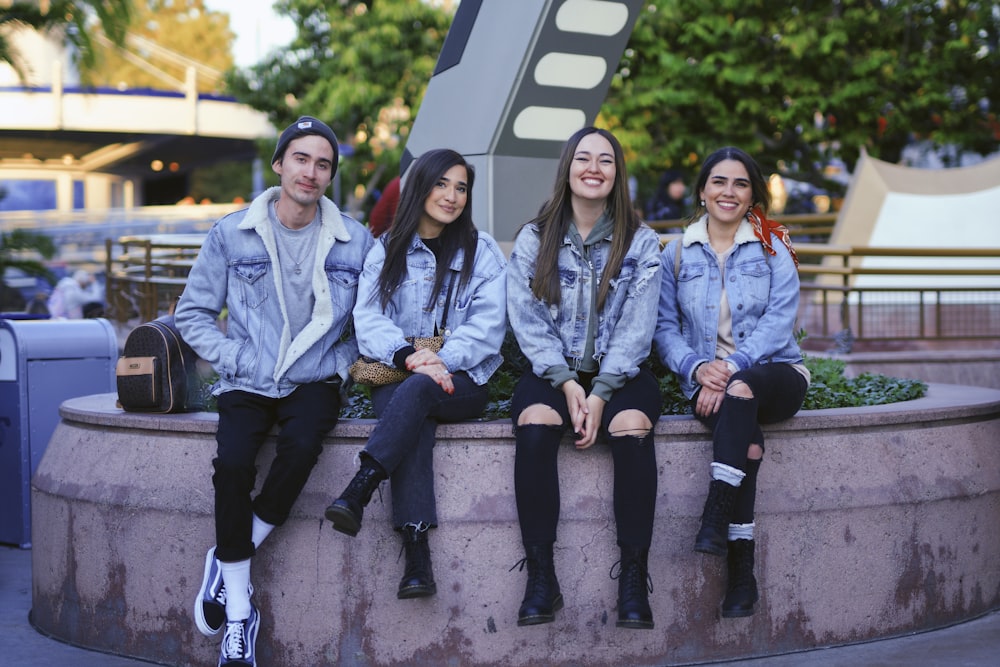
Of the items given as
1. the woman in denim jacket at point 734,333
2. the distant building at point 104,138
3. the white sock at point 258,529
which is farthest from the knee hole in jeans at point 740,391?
the distant building at point 104,138

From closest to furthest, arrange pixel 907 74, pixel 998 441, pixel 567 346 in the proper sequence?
pixel 567 346 → pixel 998 441 → pixel 907 74

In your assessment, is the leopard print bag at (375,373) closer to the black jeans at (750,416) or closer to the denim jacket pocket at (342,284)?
the denim jacket pocket at (342,284)

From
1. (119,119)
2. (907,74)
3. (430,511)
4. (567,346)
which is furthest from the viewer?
(119,119)

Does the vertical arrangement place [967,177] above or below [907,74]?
below

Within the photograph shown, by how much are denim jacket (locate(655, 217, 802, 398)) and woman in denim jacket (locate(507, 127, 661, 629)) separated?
0.23 m

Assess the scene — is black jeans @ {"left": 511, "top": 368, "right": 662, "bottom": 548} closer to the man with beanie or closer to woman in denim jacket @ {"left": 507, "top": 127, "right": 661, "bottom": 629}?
woman in denim jacket @ {"left": 507, "top": 127, "right": 661, "bottom": 629}

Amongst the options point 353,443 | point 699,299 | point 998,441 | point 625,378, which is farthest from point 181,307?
point 998,441

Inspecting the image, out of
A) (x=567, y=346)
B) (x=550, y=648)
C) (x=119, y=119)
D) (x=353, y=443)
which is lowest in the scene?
(x=550, y=648)

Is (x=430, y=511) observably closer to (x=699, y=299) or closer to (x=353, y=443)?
(x=353, y=443)

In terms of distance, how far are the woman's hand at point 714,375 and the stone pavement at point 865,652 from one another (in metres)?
1.01

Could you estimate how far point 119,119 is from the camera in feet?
159

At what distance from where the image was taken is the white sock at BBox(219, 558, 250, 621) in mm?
4223

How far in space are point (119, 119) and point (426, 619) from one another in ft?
156

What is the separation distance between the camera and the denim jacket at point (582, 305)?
14.8 ft
